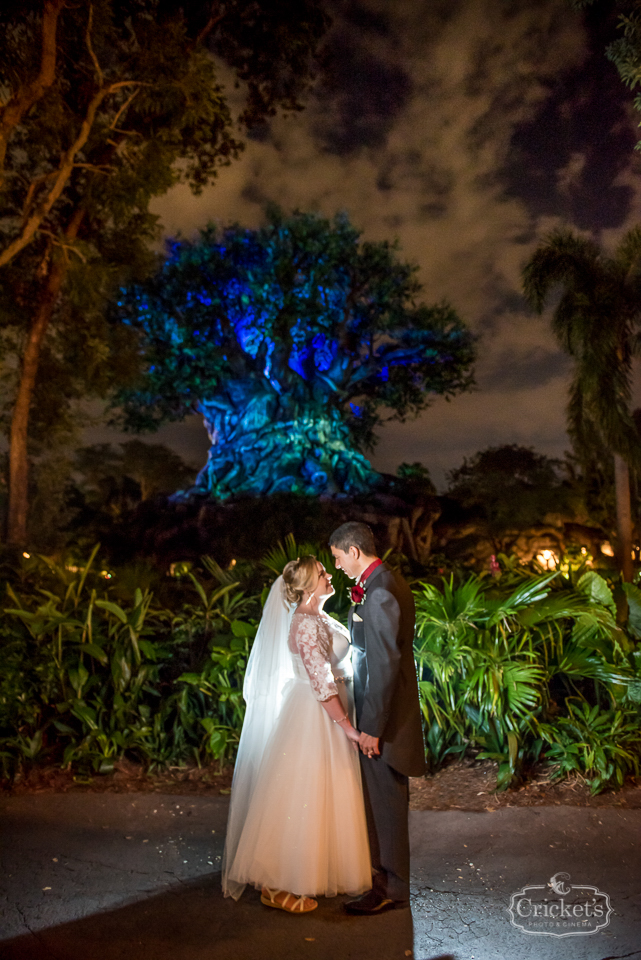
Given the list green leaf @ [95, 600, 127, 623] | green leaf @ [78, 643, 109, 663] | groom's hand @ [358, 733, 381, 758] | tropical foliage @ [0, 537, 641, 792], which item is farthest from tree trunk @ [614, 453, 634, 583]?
groom's hand @ [358, 733, 381, 758]

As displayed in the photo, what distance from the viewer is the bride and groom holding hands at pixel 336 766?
10.7ft

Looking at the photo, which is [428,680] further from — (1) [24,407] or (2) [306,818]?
(1) [24,407]

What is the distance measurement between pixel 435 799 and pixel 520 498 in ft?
61.7

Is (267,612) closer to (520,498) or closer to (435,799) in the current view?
(435,799)

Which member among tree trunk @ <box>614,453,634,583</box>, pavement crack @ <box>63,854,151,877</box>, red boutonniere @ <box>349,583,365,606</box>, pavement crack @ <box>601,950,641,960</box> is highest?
tree trunk @ <box>614,453,634,583</box>

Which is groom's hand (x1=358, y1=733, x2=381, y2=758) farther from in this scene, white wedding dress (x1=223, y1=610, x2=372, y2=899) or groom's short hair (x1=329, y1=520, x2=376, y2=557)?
groom's short hair (x1=329, y1=520, x2=376, y2=557)

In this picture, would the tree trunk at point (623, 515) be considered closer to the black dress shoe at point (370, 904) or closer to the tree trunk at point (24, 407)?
the black dress shoe at point (370, 904)

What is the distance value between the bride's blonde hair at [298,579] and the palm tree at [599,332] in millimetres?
12818

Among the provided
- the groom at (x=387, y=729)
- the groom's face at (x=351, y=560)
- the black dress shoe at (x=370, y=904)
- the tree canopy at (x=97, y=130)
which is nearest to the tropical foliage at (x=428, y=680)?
the groom at (x=387, y=729)

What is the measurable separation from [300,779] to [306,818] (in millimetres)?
175

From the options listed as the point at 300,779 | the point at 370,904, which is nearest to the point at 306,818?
the point at 300,779

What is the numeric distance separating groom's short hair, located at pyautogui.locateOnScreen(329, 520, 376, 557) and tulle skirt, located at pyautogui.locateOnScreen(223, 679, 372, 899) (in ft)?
2.57

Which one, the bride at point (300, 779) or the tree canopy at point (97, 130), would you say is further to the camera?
the tree canopy at point (97, 130)

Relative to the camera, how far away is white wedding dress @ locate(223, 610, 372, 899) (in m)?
3.25
